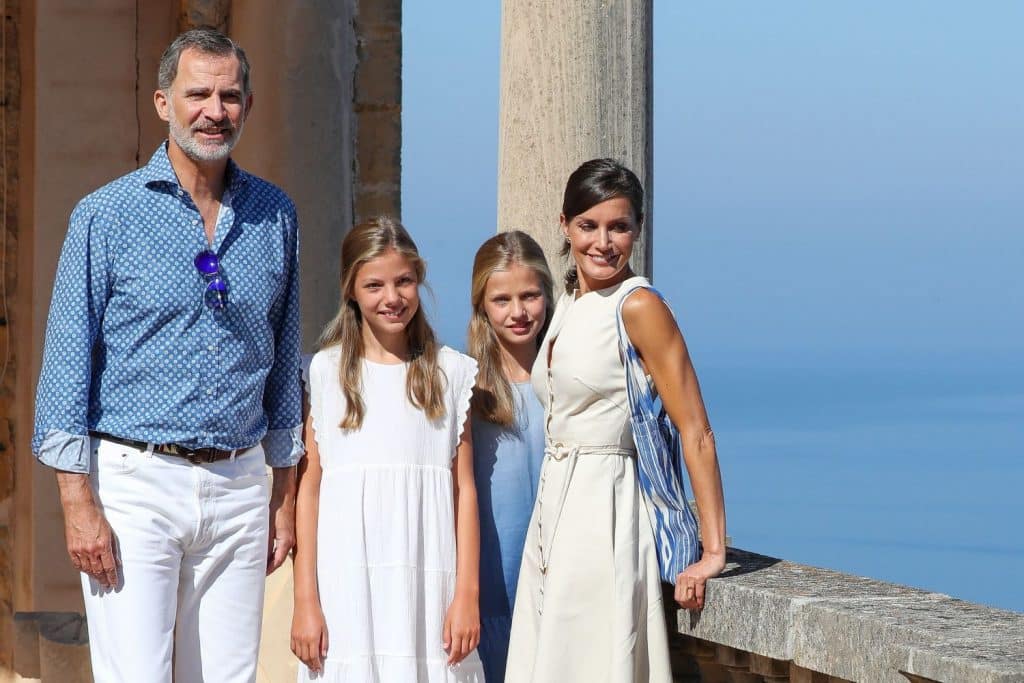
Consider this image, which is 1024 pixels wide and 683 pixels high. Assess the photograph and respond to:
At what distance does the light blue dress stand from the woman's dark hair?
0.60 m

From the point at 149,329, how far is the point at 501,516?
106cm

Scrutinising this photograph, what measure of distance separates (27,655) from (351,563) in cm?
420

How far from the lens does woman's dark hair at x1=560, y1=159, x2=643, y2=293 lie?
412 centimetres

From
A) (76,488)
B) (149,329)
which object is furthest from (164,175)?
(76,488)

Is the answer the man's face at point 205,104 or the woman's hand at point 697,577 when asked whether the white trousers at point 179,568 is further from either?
the woman's hand at point 697,577

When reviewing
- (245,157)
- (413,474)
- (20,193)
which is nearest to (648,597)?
(413,474)

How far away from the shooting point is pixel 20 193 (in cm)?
921

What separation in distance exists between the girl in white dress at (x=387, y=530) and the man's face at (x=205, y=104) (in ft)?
1.95

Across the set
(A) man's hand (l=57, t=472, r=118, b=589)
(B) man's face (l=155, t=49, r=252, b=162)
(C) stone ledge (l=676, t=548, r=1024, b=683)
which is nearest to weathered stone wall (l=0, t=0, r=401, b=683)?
(A) man's hand (l=57, t=472, r=118, b=589)

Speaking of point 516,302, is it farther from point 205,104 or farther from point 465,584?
point 205,104

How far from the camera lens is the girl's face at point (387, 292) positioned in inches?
172

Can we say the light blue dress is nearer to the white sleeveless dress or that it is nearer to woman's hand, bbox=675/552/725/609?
the white sleeveless dress

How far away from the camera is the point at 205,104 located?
13.0 ft

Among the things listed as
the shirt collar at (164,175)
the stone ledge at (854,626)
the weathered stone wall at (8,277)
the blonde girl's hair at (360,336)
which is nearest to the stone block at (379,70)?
the weathered stone wall at (8,277)
